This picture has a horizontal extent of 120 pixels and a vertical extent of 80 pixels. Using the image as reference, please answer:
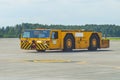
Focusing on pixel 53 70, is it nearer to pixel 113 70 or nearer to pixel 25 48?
pixel 113 70

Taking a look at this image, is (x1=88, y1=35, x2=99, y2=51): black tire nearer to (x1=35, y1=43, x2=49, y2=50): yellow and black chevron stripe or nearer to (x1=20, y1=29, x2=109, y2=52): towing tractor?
(x1=20, y1=29, x2=109, y2=52): towing tractor

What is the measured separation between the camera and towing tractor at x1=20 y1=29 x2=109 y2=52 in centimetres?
3712

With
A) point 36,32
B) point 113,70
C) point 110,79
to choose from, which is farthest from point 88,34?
point 110,79

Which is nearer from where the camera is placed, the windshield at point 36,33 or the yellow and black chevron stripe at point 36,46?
the yellow and black chevron stripe at point 36,46

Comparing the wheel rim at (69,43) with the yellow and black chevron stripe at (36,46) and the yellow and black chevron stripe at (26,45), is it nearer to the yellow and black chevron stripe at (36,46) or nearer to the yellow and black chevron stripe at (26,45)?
the yellow and black chevron stripe at (36,46)

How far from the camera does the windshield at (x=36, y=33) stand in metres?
37.6

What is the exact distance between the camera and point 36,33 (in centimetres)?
3816

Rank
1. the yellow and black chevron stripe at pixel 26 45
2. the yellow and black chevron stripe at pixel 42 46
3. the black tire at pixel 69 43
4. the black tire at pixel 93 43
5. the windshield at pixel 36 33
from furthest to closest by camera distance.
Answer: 1. the black tire at pixel 93 43
2. the black tire at pixel 69 43
3. the windshield at pixel 36 33
4. the yellow and black chevron stripe at pixel 26 45
5. the yellow and black chevron stripe at pixel 42 46

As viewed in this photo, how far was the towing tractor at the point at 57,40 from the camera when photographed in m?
37.1

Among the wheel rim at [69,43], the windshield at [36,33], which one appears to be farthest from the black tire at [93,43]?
the windshield at [36,33]

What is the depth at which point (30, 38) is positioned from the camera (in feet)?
124

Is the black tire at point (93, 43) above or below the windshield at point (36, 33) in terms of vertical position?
below

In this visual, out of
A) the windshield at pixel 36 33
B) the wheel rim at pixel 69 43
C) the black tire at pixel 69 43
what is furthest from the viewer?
the wheel rim at pixel 69 43

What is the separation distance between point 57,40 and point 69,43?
1.43 meters
